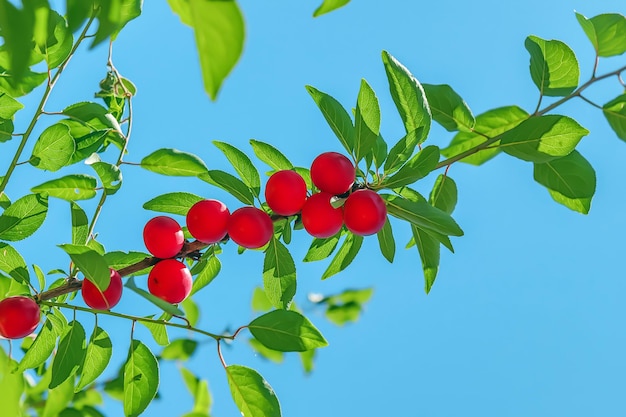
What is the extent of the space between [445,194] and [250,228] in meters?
0.65

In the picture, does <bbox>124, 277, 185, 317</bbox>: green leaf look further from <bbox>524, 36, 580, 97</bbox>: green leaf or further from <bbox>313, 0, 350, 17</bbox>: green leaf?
<bbox>524, 36, 580, 97</bbox>: green leaf

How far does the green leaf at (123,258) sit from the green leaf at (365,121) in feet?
2.13

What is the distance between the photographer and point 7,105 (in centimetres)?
194

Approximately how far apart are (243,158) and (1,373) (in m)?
1.04

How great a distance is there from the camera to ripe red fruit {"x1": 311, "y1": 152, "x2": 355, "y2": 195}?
5.49ft

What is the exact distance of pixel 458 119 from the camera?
194 cm

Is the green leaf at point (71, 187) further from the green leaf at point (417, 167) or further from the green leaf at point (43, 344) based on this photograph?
the green leaf at point (417, 167)

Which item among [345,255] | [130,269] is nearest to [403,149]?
[345,255]

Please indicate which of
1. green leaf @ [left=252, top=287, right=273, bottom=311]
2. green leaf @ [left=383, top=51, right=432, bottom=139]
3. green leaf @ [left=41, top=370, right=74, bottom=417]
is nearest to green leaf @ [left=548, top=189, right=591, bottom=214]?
green leaf @ [left=383, top=51, right=432, bottom=139]

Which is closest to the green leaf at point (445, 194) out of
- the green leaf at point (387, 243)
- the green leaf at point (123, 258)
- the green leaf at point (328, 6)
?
the green leaf at point (387, 243)

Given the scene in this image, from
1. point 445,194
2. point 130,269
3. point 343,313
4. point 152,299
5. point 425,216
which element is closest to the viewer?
point 152,299

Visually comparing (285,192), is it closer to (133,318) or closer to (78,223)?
(133,318)

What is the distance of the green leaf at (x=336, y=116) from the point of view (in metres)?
1.73

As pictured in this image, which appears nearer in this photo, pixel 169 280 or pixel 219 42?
pixel 219 42
